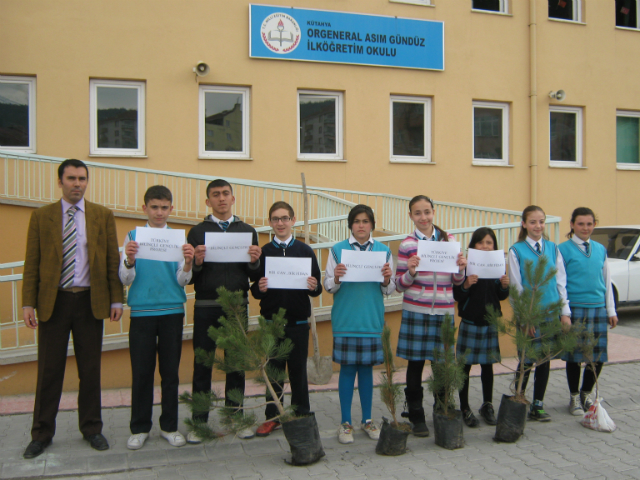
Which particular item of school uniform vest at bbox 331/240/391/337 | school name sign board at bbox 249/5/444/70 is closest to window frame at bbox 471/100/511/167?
school name sign board at bbox 249/5/444/70

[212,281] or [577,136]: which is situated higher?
[577,136]

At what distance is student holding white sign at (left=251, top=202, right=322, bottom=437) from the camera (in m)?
4.38

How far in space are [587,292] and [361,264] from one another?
6.77 feet

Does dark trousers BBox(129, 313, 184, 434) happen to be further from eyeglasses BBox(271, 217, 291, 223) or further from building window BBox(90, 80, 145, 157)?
building window BBox(90, 80, 145, 157)

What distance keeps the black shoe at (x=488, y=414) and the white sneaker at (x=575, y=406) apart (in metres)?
0.76

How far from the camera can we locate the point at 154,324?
434 cm

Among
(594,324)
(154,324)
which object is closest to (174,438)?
(154,324)

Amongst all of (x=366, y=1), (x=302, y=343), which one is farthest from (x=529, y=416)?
(x=366, y=1)

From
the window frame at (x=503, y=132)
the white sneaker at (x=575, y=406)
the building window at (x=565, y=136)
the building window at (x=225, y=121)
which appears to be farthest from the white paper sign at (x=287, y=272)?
the building window at (x=565, y=136)

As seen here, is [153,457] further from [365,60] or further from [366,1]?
[366,1]

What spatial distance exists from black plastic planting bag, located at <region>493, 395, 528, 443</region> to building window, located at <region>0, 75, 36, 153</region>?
9084mm

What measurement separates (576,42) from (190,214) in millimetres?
9494

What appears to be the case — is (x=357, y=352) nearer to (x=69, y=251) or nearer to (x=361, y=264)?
(x=361, y=264)

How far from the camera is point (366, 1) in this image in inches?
456
